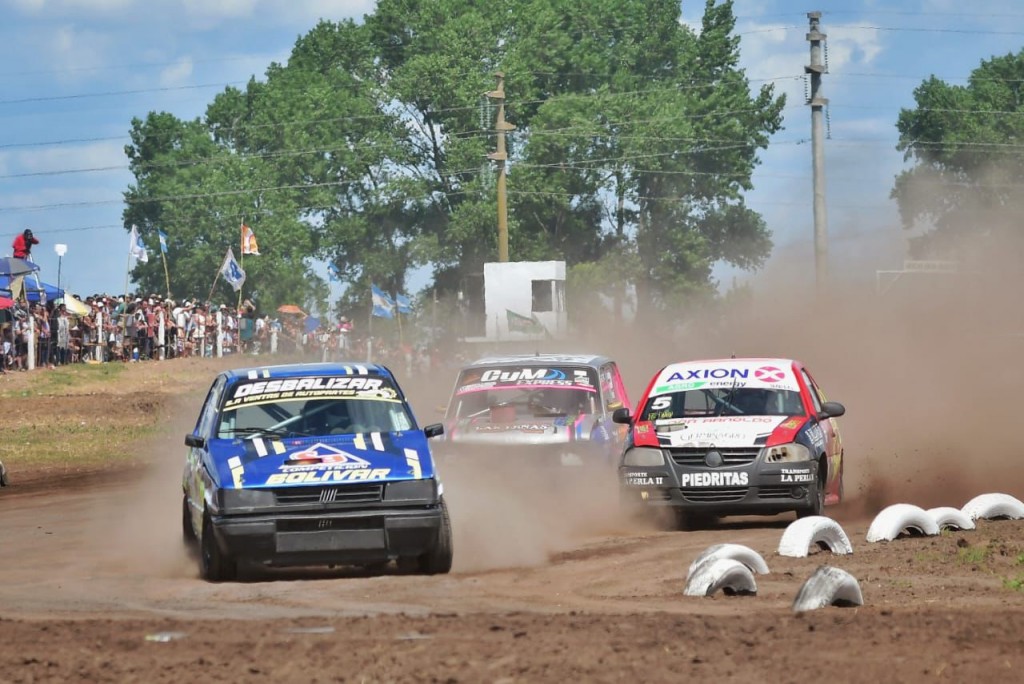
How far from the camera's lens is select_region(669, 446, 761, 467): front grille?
51.3 ft

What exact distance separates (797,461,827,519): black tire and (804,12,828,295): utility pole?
2435 cm

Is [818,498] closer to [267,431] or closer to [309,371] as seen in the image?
[309,371]

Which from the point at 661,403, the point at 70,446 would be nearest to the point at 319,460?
the point at 661,403

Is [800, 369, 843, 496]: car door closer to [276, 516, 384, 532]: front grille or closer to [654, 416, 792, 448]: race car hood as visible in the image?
[654, 416, 792, 448]: race car hood

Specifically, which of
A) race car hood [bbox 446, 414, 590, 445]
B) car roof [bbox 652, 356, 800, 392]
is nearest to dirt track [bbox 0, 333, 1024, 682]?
race car hood [bbox 446, 414, 590, 445]

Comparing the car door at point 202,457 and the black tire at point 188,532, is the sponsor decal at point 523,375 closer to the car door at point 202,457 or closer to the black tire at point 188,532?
the car door at point 202,457

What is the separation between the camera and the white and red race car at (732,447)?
1557 cm

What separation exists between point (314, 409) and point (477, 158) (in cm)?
6664

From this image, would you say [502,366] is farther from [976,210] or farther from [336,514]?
[976,210]

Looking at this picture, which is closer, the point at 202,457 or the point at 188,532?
the point at 202,457

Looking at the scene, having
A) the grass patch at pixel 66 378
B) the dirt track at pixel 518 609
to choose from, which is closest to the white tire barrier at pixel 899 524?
the dirt track at pixel 518 609

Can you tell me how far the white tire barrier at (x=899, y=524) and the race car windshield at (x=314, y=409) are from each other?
148 inches

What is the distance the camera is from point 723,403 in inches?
654

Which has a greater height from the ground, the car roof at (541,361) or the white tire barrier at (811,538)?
the car roof at (541,361)
